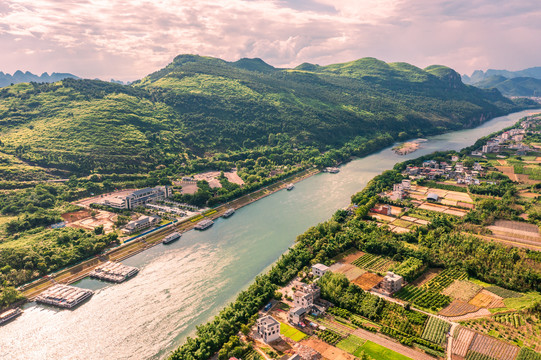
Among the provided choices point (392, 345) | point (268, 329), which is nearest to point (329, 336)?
point (392, 345)

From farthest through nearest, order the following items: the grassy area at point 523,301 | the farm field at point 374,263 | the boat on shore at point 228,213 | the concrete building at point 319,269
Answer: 1. the boat on shore at point 228,213
2. the farm field at point 374,263
3. the concrete building at point 319,269
4. the grassy area at point 523,301

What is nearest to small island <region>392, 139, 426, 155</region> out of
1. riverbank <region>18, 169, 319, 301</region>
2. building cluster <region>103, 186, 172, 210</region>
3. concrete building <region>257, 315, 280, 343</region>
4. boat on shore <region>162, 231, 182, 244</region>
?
riverbank <region>18, 169, 319, 301</region>

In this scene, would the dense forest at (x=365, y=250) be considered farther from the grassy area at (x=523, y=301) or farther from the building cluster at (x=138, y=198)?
the building cluster at (x=138, y=198)

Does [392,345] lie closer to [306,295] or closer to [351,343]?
[351,343]

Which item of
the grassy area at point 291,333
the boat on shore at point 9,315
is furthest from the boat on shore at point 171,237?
the grassy area at point 291,333

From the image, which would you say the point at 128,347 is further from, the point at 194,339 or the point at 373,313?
the point at 373,313

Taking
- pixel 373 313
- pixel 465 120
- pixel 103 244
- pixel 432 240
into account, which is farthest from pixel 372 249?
pixel 465 120
